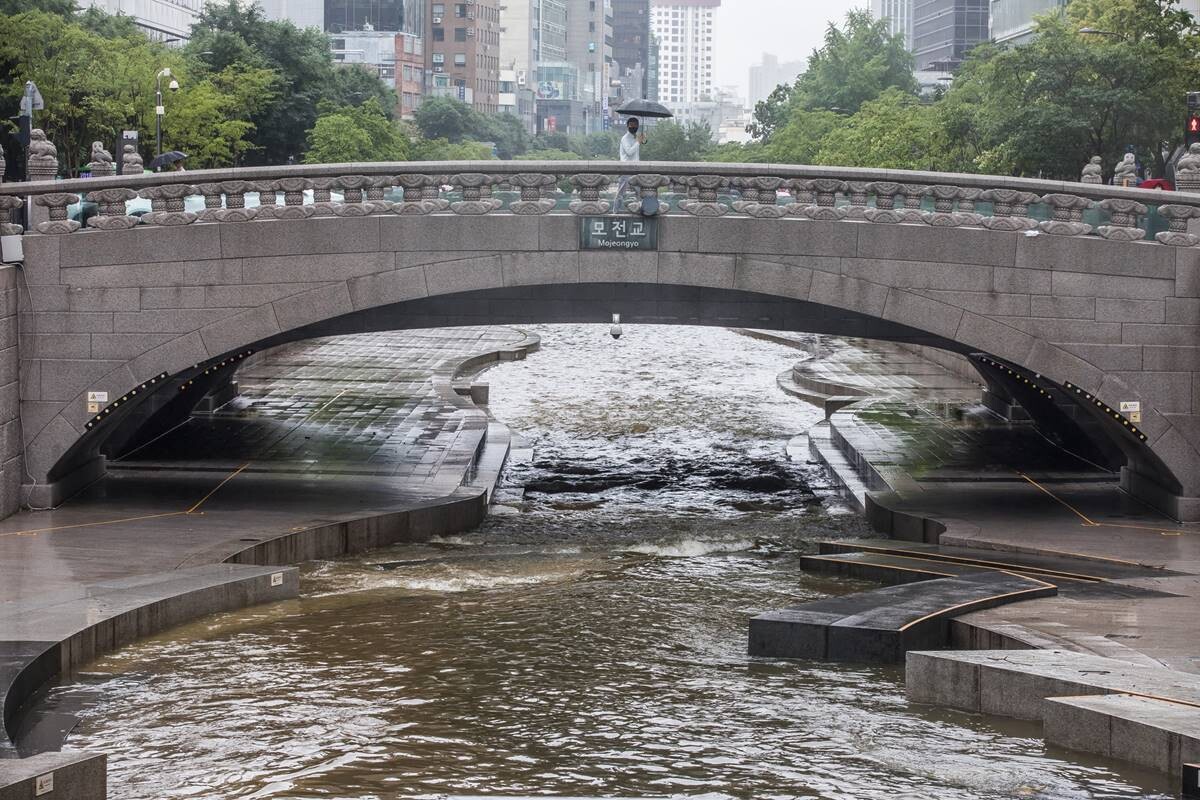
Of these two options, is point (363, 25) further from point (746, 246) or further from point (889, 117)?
point (746, 246)

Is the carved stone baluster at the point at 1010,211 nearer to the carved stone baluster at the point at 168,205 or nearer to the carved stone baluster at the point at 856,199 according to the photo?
the carved stone baluster at the point at 856,199

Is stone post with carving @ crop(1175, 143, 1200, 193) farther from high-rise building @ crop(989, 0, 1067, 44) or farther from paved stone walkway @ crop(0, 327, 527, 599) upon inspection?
high-rise building @ crop(989, 0, 1067, 44)

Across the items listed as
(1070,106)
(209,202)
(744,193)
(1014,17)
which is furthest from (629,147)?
(1014,17)

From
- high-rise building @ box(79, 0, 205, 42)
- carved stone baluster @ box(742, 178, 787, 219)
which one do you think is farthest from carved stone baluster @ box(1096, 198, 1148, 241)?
high-rise building @ box(79, 0, 205, 42)

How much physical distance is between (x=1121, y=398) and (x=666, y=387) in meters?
22.6

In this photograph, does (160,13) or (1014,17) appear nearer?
(1014,17)

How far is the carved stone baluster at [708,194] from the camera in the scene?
2344 cm

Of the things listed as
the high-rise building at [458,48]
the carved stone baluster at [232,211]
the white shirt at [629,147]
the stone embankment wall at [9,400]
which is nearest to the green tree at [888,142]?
the white shirt at [629,147]

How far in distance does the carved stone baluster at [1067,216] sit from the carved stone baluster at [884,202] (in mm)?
1986

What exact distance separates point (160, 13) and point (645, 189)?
10423cm

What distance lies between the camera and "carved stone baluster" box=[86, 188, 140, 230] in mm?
23219

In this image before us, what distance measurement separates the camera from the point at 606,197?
2370 centimetres

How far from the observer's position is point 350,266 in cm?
2342

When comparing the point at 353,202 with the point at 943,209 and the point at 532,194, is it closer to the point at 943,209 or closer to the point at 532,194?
the point at 532,194
